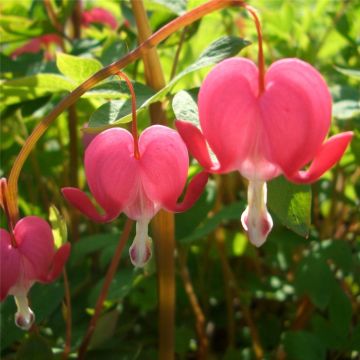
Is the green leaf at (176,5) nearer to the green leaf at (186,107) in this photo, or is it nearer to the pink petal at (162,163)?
the green leaf at (186,107)

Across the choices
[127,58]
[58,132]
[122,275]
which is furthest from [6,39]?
[127,58]

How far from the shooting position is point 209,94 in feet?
2.33

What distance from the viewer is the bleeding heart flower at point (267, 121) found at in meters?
0.69

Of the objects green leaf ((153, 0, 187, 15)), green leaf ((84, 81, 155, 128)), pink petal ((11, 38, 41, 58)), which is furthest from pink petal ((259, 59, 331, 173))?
pink petal ((11, 38, 41, 58))

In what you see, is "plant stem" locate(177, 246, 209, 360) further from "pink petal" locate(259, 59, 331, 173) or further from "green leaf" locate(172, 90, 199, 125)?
"pink petal" locate(259, 59, 331, 173)

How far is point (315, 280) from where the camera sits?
1.35 metres

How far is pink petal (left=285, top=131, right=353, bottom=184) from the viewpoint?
700mm

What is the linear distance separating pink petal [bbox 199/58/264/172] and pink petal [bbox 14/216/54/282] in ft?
0.98

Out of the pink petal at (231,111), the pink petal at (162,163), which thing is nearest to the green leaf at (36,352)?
the pink petal at (162,163)

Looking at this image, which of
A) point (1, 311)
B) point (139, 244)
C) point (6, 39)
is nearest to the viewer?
point (139, 244)

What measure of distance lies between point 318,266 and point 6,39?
0.92m

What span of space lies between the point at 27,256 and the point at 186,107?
0.99 ft

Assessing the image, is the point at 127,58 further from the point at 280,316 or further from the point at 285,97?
the point at 280,316

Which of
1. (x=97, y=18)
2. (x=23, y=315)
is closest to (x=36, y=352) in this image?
(x=23, y=315)
